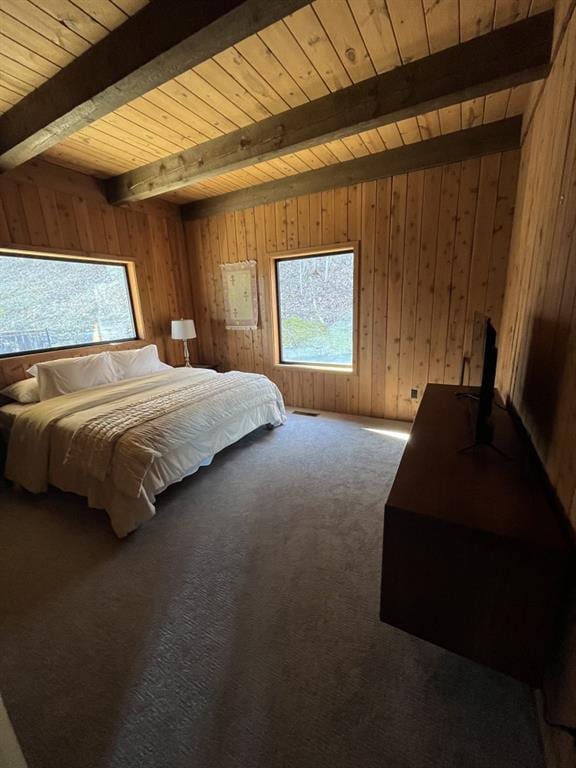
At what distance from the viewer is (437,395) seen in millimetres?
2125

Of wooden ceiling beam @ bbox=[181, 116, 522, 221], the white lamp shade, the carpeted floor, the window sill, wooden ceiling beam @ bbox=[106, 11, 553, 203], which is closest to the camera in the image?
the carpeted floor

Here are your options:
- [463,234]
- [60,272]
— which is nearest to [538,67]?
[463,234]

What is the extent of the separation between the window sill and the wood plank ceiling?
2.19 m

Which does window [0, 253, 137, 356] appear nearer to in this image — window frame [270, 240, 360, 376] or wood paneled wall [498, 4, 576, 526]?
window frame [270, 240, 360, 376]

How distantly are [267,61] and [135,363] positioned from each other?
2.81 metres

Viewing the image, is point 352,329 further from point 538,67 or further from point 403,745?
point 403,745

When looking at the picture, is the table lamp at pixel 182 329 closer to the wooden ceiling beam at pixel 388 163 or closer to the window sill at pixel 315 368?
the window sill at pixel 315 368

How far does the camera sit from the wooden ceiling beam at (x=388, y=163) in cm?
252

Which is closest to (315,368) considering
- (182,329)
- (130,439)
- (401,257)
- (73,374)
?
(401,257)

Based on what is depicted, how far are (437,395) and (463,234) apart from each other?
1.69 metres

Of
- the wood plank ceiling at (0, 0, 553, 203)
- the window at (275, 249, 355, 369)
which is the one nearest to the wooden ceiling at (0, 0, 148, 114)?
the wood plank ceiling at (0, 0, 553, 203)

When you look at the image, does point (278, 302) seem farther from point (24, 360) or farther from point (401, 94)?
point (24, 360)

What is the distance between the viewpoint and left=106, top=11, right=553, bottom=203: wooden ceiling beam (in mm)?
1585

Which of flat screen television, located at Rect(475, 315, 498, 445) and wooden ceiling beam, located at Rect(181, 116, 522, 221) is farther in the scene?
wooden ceiling beam, located at Rect(181, 116, 522, 221)
